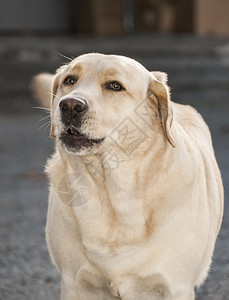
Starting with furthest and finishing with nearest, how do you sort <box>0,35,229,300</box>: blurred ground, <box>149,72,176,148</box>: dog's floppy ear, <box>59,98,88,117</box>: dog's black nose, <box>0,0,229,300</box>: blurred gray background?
<box>0,0,229,300</box>: blurred gray background, <box>0,35,229,300</box>: blurred ground, <box>149,72,176,148</box>: dog's floppy ear, <box>59,98,88,117</box>: dog's black nose

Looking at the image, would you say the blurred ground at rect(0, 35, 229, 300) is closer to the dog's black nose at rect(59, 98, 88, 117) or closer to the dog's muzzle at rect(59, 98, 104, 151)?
the dog's muzzle at rect(59, 98, 104, 151)

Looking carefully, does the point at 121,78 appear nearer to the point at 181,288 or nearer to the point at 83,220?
the point at 83,220

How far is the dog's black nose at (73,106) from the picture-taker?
2.55 meters

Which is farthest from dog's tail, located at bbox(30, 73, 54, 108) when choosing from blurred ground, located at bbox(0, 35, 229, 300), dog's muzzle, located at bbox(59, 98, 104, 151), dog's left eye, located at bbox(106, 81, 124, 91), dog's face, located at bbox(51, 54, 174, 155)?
dog's muzzle, located at bbox(59, 98, 104, 151)

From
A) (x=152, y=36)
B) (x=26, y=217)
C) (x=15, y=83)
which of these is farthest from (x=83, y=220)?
(x=152, y=36)

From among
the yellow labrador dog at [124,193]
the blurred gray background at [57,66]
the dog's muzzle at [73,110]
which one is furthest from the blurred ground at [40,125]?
the dog's muzzle at [73,110]

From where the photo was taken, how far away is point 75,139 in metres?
2.63

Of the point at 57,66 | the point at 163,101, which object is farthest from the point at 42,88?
the point at 57,66

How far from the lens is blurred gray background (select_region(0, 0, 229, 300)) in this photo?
12.5ft

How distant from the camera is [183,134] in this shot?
9.45 feet

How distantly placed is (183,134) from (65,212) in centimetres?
68

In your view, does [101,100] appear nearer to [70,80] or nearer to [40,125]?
[70,80]

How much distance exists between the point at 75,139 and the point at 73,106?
0.52ft
